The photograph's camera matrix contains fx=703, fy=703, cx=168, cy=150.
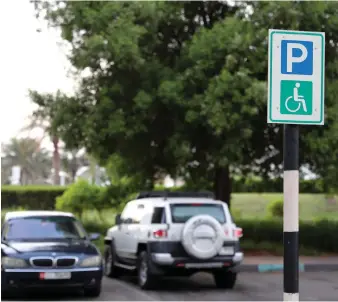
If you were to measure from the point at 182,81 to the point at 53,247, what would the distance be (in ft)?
22.3

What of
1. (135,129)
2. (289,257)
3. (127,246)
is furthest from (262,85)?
(289,257)

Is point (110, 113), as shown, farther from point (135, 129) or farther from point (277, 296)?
point (277, 296)

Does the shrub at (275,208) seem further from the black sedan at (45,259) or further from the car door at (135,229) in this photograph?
the black sedan at (45,259)

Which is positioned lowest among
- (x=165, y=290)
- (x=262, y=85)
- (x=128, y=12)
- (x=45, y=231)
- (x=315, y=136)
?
(x=165, y=290)

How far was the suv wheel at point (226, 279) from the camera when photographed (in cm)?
1319

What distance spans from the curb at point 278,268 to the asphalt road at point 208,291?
101 cm

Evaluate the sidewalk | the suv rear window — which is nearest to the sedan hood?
the suv rear window

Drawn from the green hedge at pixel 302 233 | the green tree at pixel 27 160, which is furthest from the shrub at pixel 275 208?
the green tree at pixel 27 160

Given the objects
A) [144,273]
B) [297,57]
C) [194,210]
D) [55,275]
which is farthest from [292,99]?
[144,273]

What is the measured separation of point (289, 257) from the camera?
4922 mm

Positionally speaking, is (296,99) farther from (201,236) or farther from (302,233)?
(302,233)

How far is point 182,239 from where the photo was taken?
1238cm

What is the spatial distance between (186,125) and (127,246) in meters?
4.55

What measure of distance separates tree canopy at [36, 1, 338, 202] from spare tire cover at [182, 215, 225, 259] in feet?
13.0
